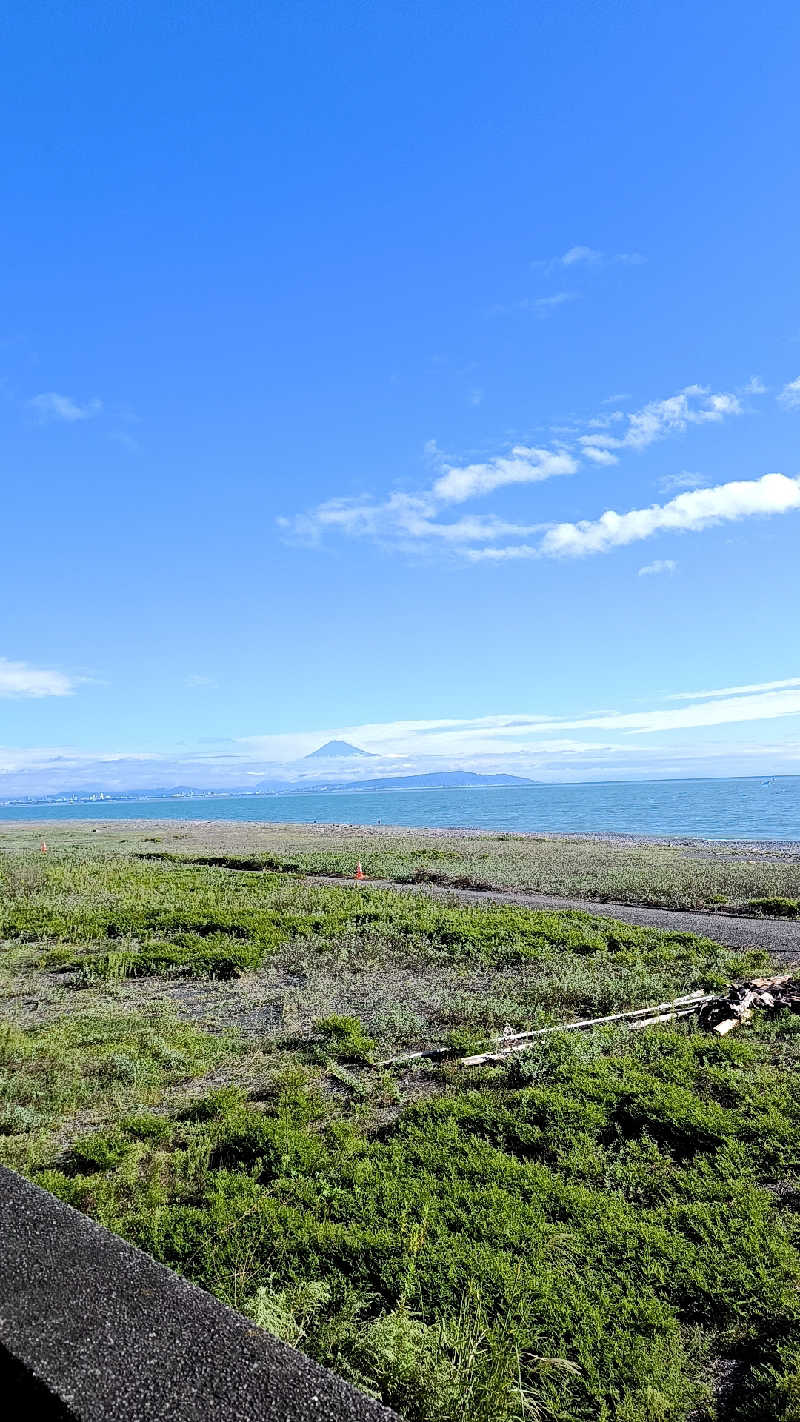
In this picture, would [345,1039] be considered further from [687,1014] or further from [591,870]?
[591,870]

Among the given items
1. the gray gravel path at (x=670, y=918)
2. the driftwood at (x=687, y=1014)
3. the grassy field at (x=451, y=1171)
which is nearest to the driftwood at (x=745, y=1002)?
the driftwood at (x=687, y=1014)

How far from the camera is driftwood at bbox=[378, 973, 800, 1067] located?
9.68 metres

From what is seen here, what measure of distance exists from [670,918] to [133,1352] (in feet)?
70.3

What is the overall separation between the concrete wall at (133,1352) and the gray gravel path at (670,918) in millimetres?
15533

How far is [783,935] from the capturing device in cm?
1866

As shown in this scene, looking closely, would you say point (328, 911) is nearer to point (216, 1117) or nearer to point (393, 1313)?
point (216, 1117)

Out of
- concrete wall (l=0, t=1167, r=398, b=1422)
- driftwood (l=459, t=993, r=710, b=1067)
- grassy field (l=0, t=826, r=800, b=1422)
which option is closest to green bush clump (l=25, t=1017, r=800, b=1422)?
grassy field (l=0, t=826, r=800, b=1422)

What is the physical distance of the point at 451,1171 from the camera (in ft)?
21.6

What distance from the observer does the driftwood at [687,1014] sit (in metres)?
9.68

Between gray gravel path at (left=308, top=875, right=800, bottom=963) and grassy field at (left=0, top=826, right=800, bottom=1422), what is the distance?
4.46 metres

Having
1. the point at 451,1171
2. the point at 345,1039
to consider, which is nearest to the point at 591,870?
the point at 345,1039

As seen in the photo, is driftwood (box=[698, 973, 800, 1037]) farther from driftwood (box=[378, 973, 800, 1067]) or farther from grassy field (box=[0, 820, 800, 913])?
grassy field (box=[0, 820, 800, 913])

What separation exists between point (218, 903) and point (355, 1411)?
66.4 feet

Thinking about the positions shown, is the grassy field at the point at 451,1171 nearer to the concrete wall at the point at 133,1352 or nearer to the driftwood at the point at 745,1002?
the driftwood at the point at 745,1002
